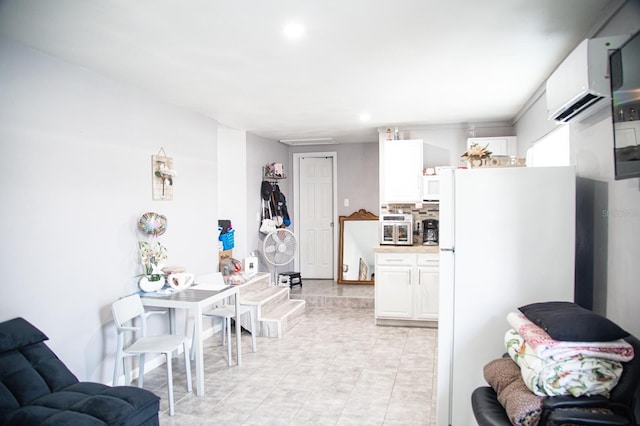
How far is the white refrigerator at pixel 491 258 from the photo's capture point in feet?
7.68

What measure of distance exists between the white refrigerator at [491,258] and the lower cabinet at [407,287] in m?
2.48

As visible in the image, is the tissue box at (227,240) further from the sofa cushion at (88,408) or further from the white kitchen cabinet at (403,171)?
the sofa cushion at (88,408)

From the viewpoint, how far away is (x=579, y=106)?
2.35 meters

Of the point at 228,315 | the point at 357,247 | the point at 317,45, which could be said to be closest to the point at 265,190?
the point at 357,247

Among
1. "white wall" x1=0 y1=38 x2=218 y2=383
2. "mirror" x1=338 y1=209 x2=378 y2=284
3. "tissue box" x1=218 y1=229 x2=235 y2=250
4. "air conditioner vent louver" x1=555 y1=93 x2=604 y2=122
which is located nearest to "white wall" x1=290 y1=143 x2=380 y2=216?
"mirror" x1=338 y1=209 x2=378 y2=284

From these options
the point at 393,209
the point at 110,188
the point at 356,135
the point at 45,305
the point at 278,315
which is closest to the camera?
the point at 45,305

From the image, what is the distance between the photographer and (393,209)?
5.70 meters

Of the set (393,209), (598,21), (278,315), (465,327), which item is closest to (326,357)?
(278,315)

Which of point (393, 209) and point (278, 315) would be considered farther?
point (393, 209)

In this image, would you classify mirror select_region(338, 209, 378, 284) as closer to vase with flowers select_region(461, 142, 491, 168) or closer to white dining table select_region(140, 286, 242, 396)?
white dining table select_region(140, 286, 242, 396)

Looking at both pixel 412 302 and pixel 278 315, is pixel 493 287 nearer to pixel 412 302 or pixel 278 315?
pixel 412 302

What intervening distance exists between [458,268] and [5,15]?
2899 mm

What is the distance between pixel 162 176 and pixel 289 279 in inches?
123

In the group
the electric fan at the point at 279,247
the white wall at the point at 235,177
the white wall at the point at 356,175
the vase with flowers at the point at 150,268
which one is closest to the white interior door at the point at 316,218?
the white wall at the point at 356,175
